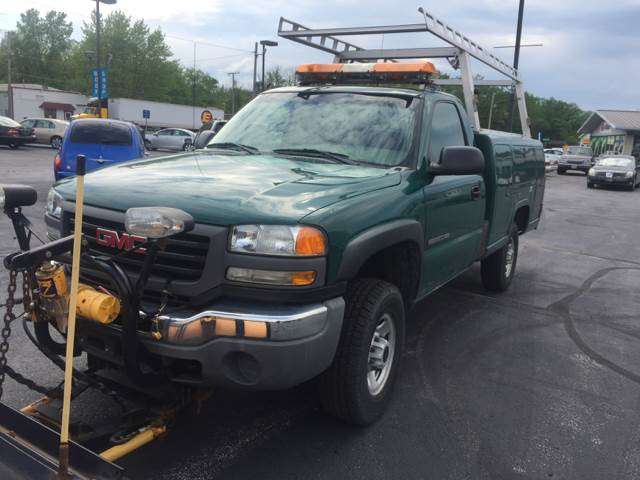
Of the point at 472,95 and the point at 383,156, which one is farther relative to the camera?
the point at 472,95

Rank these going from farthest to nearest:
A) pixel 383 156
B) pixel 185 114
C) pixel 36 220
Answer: pixel 185 114, pixel 36 220, pixel 383 156

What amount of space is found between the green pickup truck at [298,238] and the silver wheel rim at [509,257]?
6.92ft

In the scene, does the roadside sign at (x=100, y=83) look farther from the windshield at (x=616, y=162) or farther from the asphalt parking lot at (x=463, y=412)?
the asphalt parking lot at (x=463, y=412)

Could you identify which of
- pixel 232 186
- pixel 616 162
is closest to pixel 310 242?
pixel 232 186

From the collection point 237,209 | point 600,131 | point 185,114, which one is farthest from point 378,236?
point 600,131

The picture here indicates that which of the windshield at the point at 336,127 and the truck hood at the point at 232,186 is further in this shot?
the windshield at the point at 336,127

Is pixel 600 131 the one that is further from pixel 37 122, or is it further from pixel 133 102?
pixel 37 122

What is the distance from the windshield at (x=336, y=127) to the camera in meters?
3.90

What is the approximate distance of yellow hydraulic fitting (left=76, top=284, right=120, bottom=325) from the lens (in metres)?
2.46

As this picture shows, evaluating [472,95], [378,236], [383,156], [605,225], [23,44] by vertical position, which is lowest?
[605,225]

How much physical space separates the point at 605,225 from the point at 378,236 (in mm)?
11825

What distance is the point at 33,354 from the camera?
408 cm

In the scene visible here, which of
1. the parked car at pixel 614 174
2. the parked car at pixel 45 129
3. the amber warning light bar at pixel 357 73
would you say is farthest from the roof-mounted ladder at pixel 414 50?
the parked car at pixel 45 129

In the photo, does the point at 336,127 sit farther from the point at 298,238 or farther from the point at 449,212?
the point at 298,238
